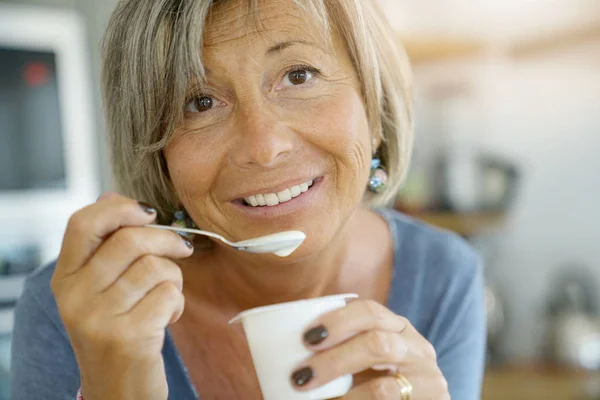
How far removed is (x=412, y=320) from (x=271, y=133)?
1.57 ft

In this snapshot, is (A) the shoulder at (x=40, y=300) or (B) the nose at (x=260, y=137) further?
(A) the shoulder at (x=40, y=300)

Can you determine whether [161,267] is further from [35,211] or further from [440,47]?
[440,47]

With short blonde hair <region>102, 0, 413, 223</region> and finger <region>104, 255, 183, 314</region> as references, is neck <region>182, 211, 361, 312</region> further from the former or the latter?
finger <region>104, 255, 183, 314</region>

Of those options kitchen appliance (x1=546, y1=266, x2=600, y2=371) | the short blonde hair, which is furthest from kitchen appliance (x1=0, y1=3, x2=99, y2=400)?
kitchen appliance (x1=546, y1=266, x2=600, y2=371)

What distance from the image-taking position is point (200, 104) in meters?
0.92

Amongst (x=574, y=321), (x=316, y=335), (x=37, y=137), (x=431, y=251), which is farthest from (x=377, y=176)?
(x=574, y=321)

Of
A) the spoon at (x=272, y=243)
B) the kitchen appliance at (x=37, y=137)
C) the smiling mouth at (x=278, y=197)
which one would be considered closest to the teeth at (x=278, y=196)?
the smiling mouth at (x=278, y=197)

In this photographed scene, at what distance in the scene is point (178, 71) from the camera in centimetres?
87

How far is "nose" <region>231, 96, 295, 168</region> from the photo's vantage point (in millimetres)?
853

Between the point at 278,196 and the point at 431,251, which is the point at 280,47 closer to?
the point at 278,196

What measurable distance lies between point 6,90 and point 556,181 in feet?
7.26

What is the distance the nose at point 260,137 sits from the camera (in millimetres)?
853

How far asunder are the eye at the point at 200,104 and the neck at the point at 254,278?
267 mm

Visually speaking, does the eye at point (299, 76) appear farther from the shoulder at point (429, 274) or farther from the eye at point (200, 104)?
the shoulder at point (429, 274)
